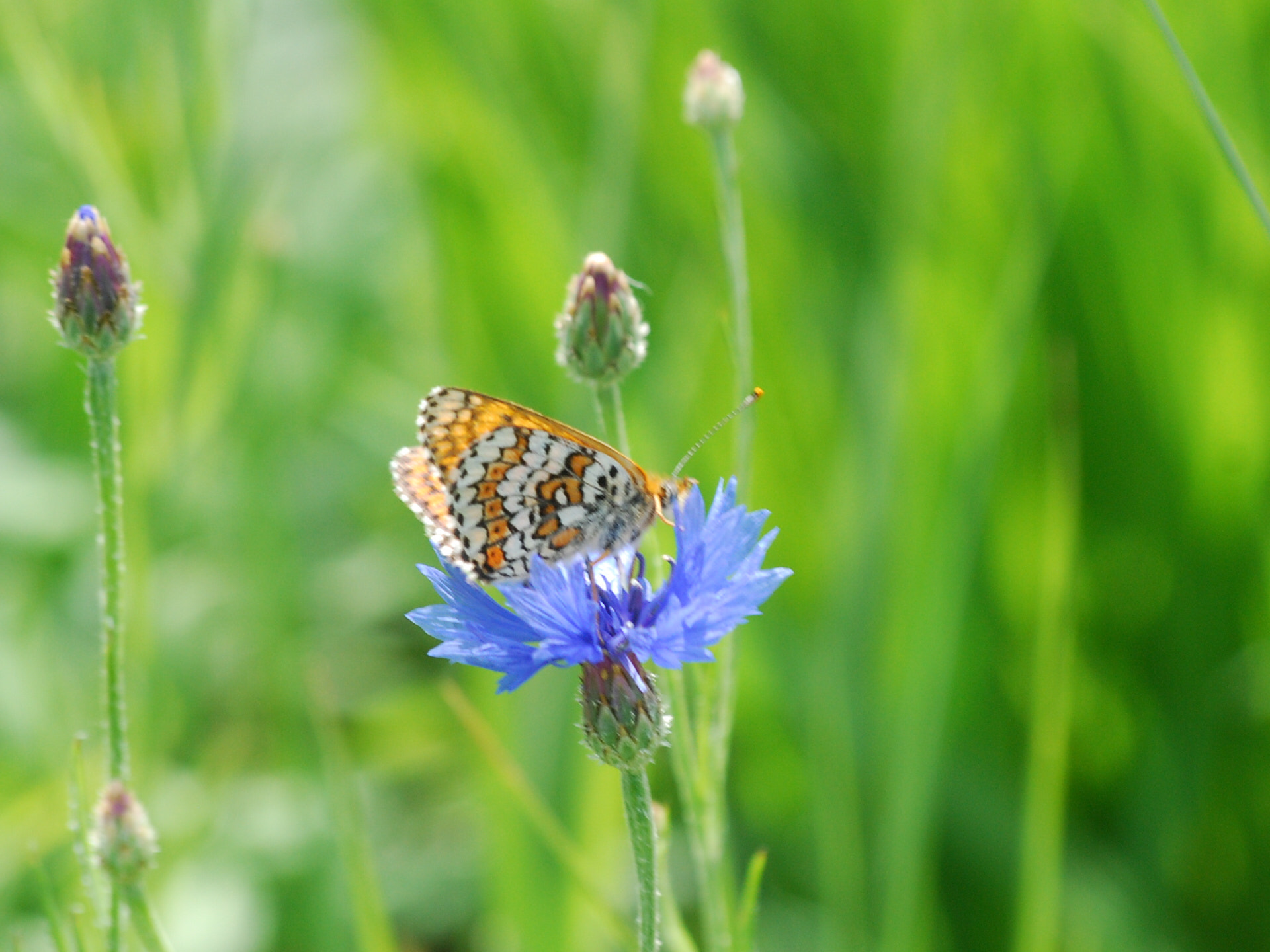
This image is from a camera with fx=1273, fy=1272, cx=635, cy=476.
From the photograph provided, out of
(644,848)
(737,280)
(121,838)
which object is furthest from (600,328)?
(121,838)

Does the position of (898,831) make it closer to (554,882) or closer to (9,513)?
(554,882)

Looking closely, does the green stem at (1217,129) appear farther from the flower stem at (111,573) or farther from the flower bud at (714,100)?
the flower stem at (111,573)

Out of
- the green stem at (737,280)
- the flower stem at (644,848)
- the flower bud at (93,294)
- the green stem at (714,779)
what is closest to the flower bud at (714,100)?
the green stem at (737,280)

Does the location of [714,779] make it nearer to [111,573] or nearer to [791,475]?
[111,573]

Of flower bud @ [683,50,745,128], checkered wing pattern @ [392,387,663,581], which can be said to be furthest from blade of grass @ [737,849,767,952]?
flower bud @ [683,50,745,128]

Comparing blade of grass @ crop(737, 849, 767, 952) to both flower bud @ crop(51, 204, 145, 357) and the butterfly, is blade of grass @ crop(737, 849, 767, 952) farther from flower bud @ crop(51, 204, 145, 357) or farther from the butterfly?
flower bud @ crop(51, 204, 145, 357)
